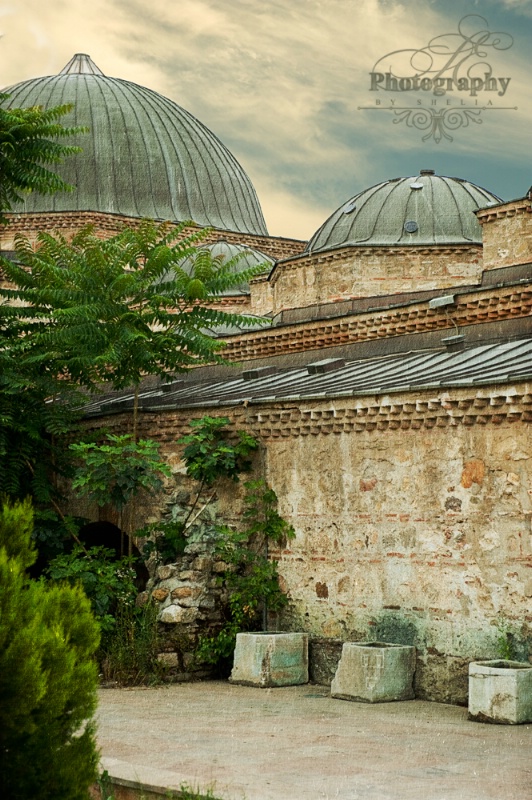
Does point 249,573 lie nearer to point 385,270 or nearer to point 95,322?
point 95,322

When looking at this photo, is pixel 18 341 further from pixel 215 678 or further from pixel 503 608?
pixel 503 608

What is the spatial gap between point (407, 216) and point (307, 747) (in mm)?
13580

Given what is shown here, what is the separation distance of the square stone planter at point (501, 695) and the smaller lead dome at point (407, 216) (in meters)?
11.5

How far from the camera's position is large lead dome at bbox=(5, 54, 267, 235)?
26.0 m

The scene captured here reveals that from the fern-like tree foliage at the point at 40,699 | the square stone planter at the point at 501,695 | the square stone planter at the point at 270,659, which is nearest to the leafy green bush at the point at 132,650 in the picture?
the square stone planter at the point at 270,659

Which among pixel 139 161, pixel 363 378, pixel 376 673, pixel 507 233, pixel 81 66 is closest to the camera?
pixel 376 673

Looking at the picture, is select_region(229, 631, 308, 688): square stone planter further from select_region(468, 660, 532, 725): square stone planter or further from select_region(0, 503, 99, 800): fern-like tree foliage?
select_region(0, 503, 99, 800): fern-like tree foliage

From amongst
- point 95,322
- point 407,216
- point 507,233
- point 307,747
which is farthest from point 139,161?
point 307,747

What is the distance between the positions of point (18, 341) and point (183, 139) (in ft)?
53.9

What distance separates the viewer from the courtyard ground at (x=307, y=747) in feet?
20.9

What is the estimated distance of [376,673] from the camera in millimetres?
9359

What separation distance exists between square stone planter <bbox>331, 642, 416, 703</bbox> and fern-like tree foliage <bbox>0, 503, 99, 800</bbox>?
427cm

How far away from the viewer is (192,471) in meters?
11.4

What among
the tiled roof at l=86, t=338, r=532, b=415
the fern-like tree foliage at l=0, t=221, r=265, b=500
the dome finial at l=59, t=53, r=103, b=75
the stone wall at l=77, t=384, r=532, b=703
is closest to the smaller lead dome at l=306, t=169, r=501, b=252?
the tiled roof at l=86, t=338, r=532, b=415
